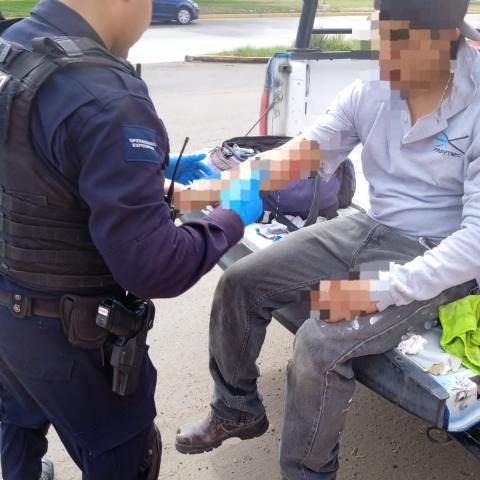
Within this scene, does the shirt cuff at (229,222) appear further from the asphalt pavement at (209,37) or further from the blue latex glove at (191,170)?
the asphalt pavement at (209,37)

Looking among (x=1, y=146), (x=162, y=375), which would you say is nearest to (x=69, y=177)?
(x=1, y=146)

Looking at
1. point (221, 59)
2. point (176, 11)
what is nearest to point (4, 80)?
point (221, 59)

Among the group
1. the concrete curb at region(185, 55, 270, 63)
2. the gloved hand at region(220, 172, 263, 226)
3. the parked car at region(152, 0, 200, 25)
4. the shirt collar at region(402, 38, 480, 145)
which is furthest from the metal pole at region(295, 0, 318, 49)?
the parked car at region(152, 0, 200, 25)

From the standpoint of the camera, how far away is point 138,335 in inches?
65.7

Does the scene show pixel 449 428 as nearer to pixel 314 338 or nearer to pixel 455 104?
pixel 314 338

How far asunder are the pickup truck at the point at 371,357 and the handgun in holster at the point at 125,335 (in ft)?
2.46

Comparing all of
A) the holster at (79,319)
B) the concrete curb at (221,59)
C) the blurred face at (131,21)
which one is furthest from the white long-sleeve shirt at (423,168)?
the concrete curb at (221,59)

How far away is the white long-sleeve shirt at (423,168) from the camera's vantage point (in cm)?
195

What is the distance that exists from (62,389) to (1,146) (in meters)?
0.61

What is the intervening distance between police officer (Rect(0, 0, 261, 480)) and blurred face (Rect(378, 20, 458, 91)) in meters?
0.78

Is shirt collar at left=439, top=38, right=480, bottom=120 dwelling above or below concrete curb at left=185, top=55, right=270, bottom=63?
above

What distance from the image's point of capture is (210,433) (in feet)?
7.74

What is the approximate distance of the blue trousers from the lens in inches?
61.9

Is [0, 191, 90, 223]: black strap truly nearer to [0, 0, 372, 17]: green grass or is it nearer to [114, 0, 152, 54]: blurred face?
[114, 0, 152, 54]: blurred face
